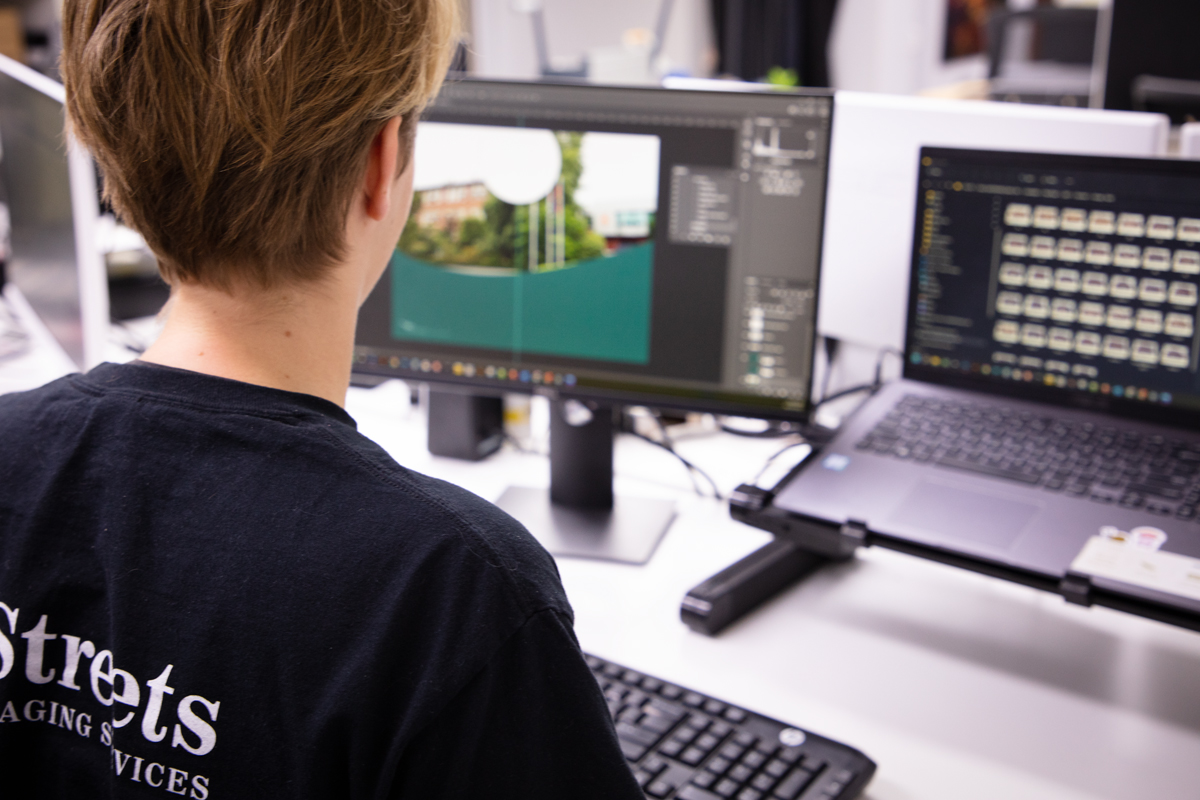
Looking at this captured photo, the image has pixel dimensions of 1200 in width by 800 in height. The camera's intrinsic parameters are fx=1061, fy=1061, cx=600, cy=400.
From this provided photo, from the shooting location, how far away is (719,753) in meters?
0.84

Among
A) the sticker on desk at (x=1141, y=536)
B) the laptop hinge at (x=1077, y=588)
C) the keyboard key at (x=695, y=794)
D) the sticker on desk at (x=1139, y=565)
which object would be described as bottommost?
the keyboard key at (x=695, y=794)

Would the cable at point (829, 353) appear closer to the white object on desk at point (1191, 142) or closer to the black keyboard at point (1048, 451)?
the black keyboard at point (1048, 451)

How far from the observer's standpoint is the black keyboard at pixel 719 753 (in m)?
0.81

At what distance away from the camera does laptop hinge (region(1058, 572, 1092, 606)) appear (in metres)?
0.92

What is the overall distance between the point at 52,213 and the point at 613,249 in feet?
2.49

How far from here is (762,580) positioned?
1105 millimetres

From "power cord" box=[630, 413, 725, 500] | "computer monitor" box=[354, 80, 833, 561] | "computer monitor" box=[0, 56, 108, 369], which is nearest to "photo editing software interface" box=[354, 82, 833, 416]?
"computer monitor" box=[354, 80, 833, 561]

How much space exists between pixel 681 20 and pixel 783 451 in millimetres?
4587

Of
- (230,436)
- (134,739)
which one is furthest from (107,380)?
(134,739)

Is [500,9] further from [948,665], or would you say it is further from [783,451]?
[948,665]

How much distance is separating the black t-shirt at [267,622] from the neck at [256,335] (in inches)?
1.1

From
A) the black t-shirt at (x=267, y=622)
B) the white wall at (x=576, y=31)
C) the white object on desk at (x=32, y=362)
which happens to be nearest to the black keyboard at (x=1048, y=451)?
the black t-shirt at (x=267, y=622)

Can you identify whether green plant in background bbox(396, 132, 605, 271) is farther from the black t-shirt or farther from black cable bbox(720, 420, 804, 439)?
the black t-shirt

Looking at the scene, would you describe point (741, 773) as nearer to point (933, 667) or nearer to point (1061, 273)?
point (933, 667)
